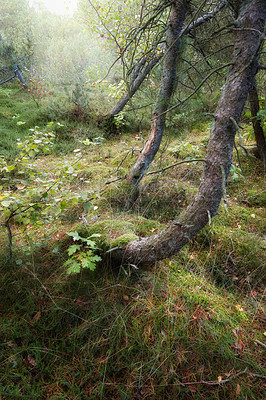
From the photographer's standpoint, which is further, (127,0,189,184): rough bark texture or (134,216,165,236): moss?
(134,216,165,236): moss

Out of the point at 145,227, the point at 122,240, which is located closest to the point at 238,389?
the point at 122,240

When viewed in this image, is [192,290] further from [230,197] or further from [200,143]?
[200,143]

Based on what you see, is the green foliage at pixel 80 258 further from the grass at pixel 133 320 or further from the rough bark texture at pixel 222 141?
the rough bark texture at pixel 222 141

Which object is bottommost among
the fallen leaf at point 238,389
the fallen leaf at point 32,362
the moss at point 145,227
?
the fallen leaf at point 32,362

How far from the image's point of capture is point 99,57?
43.1ft

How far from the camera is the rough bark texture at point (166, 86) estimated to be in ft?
7.89

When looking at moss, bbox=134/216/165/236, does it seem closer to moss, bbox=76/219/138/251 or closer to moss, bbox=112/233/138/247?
moss, bbox=76/219/138/251

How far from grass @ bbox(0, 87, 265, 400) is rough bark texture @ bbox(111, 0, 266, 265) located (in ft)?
1.15

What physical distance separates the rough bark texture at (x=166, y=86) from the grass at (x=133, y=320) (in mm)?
1081

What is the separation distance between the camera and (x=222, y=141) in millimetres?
1549

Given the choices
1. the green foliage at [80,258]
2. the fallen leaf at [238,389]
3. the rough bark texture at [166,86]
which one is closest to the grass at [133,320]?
the fallen leaf at [238,389]

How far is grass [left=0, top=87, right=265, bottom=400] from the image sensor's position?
139cm

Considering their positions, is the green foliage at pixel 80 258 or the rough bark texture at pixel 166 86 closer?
the green foliage at pixel 80 258

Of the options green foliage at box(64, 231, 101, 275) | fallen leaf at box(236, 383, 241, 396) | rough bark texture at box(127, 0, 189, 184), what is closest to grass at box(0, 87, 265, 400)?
fallen leaf at box(236, 383, 241, 396)
